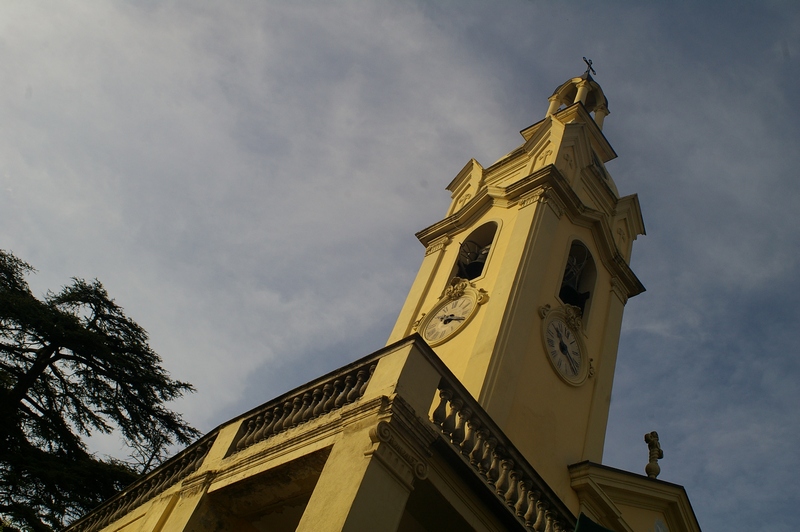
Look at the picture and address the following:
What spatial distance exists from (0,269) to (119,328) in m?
3.44

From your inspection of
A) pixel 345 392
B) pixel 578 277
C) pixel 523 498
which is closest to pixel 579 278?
pixel 578 277

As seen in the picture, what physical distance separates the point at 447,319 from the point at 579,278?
4134 millimetres

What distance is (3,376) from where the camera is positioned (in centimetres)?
1833

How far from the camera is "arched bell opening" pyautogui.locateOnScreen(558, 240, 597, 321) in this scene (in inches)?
682

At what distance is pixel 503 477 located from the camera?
8164 mm

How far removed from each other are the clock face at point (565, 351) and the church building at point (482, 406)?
0.15 ft

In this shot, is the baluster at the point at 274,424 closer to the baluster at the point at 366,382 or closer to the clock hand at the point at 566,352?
the baluster at the point at 366,382

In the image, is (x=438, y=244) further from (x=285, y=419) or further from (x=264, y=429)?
(x=285, y=419)

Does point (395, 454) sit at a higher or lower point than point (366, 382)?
lower

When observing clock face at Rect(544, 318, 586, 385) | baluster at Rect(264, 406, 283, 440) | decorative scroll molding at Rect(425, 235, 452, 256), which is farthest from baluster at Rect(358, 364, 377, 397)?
decorative scroll molding at Rect(425, 235, 452, 256)

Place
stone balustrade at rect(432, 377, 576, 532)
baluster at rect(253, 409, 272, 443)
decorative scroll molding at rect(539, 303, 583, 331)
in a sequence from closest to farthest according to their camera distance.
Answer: stone balustrade at rect(432, 377, 576, 532) → baluster at rect(253, 409, 272, 443) → decorative scroll molding at rect(539, 303, 583, 331)

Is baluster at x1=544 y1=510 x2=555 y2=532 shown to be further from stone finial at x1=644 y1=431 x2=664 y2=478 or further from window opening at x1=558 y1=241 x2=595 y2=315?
window opening at x1=558 y1=241 x2=595 y2=315

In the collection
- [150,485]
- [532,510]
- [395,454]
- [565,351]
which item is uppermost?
[565,351]

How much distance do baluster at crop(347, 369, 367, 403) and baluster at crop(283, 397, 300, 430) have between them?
93 centimetres
